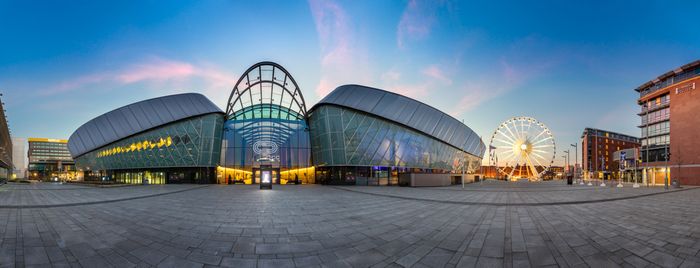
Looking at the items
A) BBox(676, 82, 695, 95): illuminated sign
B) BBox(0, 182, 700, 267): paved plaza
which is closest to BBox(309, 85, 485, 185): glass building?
BBox(0, 182, 700, 267): paved plaza

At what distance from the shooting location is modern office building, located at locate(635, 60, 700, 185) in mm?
52281

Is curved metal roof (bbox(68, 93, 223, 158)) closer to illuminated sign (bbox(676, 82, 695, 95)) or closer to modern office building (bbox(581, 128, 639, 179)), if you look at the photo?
illuminated sign (bbox(676, 82, 695, 95))

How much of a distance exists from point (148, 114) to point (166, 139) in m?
5.37

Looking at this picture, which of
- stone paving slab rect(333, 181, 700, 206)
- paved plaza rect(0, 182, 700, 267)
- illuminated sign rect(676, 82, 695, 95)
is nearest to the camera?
paved plaza rect(0, 182, 700, 267)

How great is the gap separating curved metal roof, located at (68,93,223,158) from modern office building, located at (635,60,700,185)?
71.7 meters

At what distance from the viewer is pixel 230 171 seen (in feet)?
159

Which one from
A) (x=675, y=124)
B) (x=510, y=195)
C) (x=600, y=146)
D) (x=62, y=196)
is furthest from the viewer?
(x=600, y=146)

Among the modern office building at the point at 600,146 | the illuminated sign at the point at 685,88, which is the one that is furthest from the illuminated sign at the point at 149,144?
the modern office building at the point at 600,146

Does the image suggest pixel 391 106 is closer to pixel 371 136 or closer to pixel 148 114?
pixel 371 136

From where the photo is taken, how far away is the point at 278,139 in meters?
50.0

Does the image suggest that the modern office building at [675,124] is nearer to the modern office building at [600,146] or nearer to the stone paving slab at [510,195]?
the stone paving slab at [510,195]

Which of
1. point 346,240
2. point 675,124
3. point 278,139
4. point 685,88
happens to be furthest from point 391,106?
point 685,88

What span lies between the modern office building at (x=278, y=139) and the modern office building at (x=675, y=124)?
1453 inches

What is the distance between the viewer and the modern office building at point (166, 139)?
45469 millimetres
